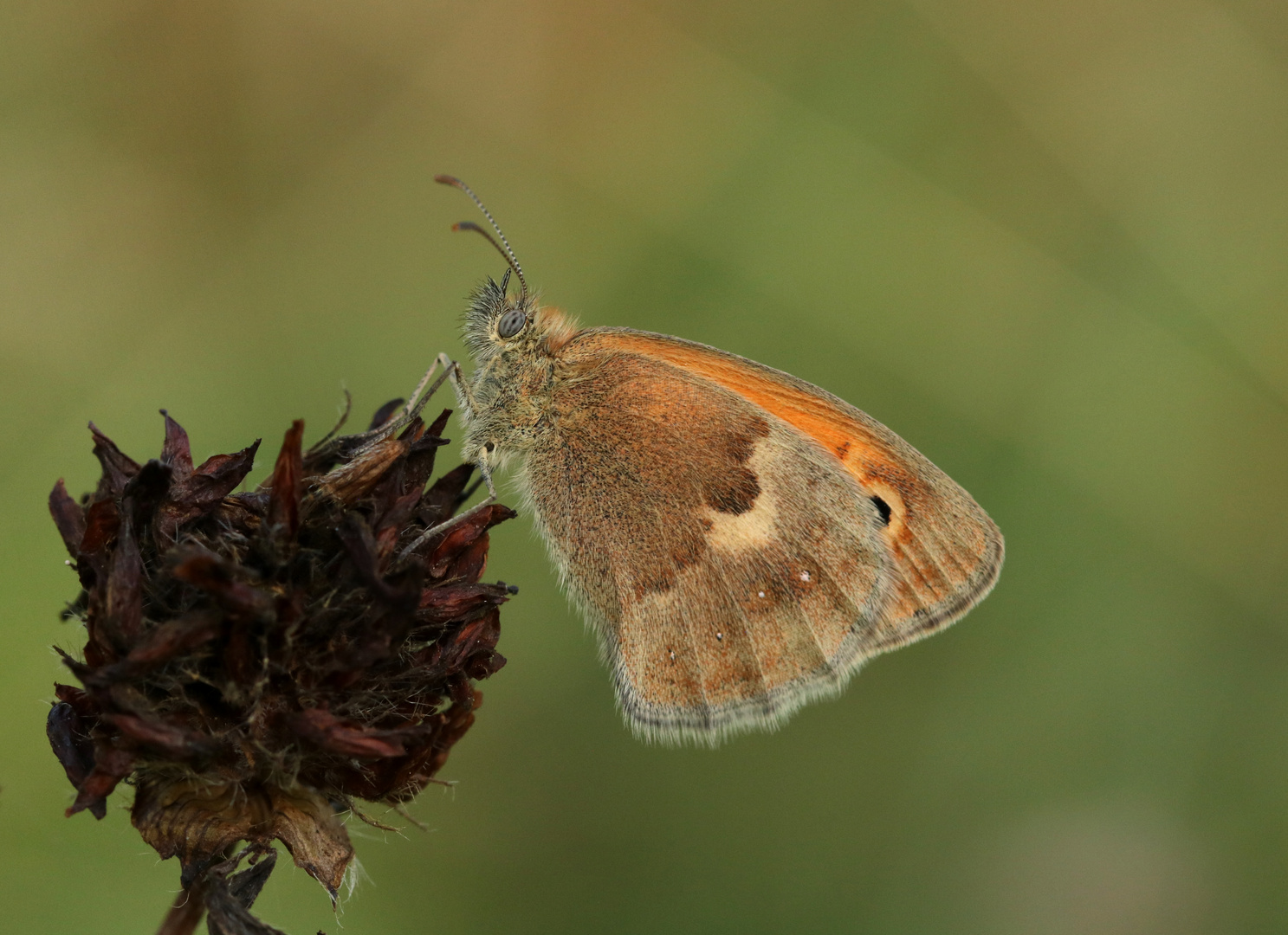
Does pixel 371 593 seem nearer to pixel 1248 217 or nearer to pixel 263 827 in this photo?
pixel 263 827

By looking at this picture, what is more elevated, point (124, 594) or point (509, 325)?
point (509, 325)

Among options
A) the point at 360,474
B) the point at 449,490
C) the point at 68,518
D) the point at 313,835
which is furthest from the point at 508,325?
the point at 313,835

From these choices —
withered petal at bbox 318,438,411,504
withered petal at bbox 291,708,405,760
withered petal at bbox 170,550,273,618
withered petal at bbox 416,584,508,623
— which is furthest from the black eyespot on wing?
withered petal at bbox 170,550,273,618

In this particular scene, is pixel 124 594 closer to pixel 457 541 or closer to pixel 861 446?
pixel 457 541

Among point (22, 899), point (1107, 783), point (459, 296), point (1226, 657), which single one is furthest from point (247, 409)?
point (1226, 657)

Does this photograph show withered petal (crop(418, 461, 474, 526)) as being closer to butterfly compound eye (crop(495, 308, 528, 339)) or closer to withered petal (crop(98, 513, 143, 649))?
withered petal (crop(98, 513, 143, 649))

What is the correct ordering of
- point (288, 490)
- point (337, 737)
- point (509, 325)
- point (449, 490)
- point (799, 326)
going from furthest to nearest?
point (799, 326), point (509, 325), point (449, 490), point (288, 490), point (337, 737)

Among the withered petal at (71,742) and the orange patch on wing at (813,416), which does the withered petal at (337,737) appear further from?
the orange patch on wing at (813,416)
